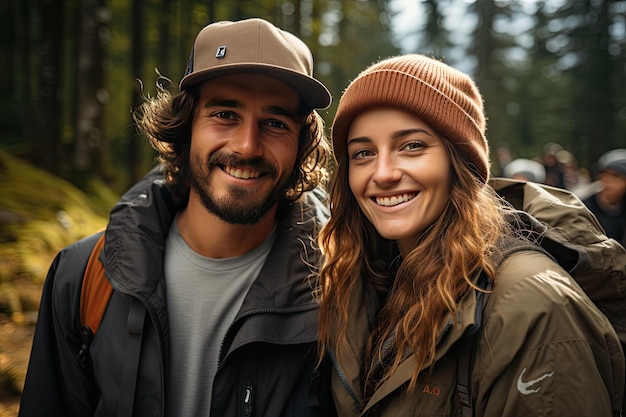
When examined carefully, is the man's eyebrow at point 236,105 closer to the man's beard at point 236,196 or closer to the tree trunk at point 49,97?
the man's beard at point 236,196

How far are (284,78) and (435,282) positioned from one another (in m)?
1.32

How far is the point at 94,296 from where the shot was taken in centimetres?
249

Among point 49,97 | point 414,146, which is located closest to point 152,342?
point 414,146

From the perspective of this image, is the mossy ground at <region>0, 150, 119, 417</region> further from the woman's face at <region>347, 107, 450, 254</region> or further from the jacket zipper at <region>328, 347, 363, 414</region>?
the woman's face at <region>347, 107, 450, 254</region>

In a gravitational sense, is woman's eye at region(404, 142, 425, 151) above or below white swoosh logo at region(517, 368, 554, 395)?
above

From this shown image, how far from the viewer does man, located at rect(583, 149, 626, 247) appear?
6.30 meters

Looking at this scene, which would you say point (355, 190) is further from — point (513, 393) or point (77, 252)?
point (77, 252)

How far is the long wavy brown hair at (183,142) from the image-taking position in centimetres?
297

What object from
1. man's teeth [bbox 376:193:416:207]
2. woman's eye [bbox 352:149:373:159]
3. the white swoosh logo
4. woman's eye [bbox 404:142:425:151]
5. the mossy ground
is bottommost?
the mossy ground

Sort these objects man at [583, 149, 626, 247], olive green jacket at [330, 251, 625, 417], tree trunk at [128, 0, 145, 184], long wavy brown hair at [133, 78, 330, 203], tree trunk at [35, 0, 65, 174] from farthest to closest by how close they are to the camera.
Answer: tree trunk at [128, 0, 145, 184] → tree trunk at [35, 0, 65, 174] → man at [583, 149, 626, 247] → long wavy brown hair at [133, 78, 330, 203] → olive green jacket at [330, 251, 625, 417]

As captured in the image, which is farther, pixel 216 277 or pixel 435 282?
pixel 216 277

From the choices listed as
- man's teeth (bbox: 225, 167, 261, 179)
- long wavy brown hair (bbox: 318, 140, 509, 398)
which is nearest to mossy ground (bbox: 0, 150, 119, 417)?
man's teeth (bbox: 225, 167, 261, 179)

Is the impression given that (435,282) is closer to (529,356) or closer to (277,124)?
(529,356)

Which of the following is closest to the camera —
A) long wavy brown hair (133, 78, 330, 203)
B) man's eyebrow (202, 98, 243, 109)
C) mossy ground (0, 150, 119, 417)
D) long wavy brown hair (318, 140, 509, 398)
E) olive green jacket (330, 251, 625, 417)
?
olive green jacket (330, 251, 625, 417)
